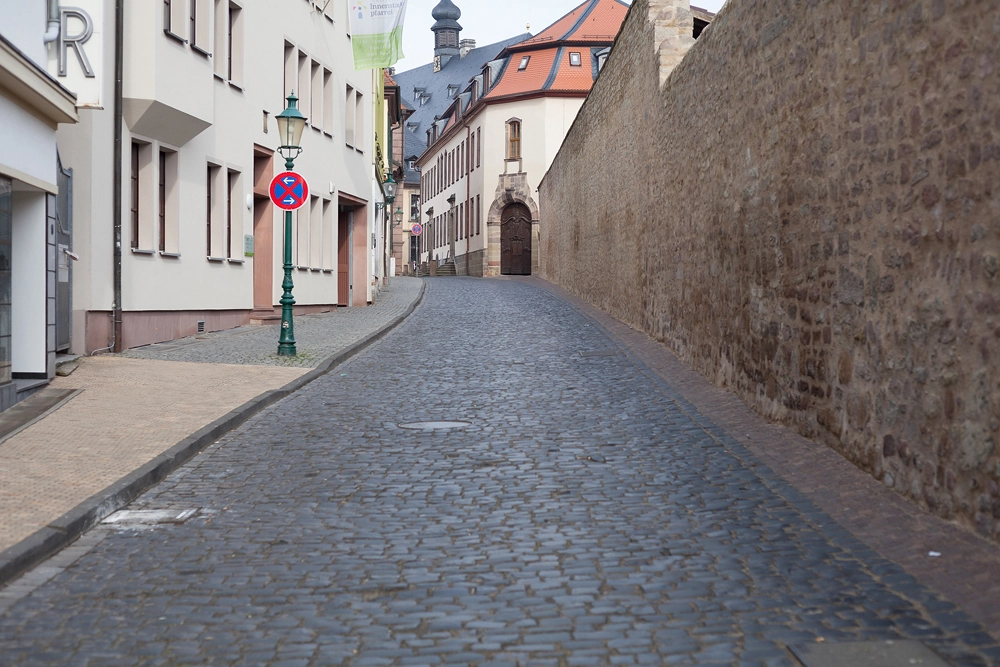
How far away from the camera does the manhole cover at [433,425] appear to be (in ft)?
33.2

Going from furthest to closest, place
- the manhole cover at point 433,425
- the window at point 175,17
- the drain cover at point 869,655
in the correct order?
the window at point 175,17 → the manhole cover at point 433,425 → the drain cover at point 869,655

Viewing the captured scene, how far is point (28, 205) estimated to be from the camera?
11.7m

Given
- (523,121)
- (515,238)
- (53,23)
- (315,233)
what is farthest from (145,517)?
(523,121)

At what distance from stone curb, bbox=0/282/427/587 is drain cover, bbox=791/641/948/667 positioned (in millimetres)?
3591

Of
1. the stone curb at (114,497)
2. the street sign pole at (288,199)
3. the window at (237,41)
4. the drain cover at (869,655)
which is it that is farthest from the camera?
the window at (237,41)

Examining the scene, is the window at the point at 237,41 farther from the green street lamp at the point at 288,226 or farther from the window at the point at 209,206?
the green street lamp at the point at 288,226

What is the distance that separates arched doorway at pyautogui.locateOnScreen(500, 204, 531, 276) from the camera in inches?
2272

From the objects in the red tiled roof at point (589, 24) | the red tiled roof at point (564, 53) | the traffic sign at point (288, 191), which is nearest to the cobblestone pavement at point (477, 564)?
the traffic sign at point (288, 191)

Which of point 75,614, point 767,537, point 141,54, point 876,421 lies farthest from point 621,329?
point 75,614

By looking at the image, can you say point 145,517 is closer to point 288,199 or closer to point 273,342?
point 288,199

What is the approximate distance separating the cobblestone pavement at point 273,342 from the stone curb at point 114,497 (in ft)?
11.7

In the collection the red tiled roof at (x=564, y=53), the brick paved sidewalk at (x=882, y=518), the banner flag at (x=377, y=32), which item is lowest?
the brick paved sidewalk at (x=882, y=518)

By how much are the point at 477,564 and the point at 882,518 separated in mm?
2433

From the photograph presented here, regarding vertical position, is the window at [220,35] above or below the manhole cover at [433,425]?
above
